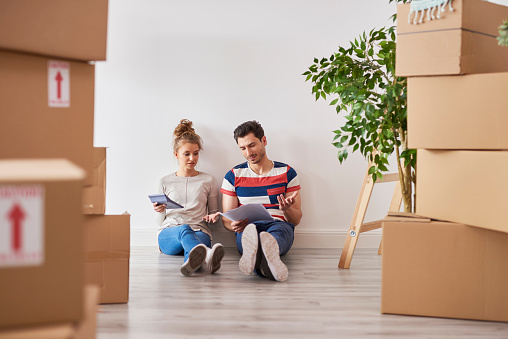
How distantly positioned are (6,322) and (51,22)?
2.61ft

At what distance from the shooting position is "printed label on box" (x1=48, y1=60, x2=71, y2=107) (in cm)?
136

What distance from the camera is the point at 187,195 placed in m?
2.83

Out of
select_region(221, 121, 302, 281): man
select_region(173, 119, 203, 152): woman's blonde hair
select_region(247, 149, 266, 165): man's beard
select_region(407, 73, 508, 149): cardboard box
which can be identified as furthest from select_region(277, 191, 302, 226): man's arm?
select_region(407, 73, 508, 149): cardboard box

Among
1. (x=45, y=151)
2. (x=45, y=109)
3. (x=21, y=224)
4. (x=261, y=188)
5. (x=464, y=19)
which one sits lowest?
(x=261, y=188)

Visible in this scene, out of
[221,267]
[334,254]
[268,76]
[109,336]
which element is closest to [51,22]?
[109,336]

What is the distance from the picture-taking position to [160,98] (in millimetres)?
2945

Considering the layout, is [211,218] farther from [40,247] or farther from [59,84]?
[40,247]

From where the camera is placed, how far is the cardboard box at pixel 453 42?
64.2 inches

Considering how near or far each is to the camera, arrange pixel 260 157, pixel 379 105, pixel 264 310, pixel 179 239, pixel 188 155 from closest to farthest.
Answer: pixel 264 310 < pixel 379 105 < pixel 179 239 < pixel 260 157 < pixel 188 155

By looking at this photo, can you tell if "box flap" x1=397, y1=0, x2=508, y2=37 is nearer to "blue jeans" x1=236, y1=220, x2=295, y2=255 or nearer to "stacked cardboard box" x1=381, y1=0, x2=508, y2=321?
"stacked cardboard box" x1=381, y1=0, x2=508, y2=321

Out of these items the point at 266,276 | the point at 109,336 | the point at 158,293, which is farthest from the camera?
the point at 266,276

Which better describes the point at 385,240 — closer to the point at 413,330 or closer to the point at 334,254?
the point at 413,330

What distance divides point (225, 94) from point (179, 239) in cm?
88

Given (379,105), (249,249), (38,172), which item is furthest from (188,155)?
(38,172)
